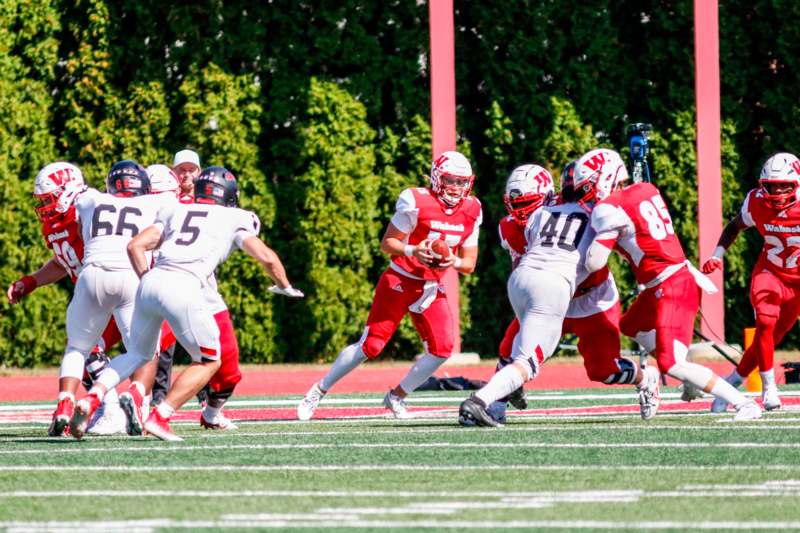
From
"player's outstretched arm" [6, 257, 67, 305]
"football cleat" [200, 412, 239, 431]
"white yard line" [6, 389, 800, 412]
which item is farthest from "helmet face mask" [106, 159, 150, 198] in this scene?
"white yard line" [6, 389, 800, 412]

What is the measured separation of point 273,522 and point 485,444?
107 inches

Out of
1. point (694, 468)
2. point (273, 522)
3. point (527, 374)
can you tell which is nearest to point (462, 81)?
point (527, 374)

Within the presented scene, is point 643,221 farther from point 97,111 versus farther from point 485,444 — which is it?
point 97,111

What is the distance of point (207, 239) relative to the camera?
9141mm

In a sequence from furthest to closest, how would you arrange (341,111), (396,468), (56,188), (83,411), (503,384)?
(341,111) → (56,188) → (503,384) → (83,411) → (396,468)

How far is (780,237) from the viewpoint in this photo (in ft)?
Answer: 36.7

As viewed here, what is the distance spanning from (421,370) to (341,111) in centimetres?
742

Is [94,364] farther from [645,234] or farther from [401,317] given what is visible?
[645,234]

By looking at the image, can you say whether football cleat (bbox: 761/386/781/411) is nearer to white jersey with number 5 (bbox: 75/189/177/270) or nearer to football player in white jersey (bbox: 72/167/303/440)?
football player in white jersey (bbox: 72/167/303/440)

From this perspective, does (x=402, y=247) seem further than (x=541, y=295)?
Yes

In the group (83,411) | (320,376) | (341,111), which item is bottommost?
(320,376)

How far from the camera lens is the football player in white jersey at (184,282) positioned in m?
8.91

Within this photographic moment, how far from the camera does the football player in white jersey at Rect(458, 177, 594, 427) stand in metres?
9.44

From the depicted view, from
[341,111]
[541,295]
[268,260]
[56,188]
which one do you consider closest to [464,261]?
[541,295]
